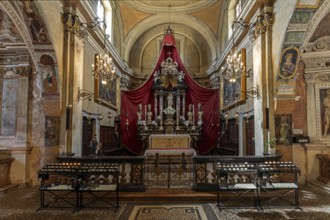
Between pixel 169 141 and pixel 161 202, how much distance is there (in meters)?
5.94

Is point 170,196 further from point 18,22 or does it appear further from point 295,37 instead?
point 18,22

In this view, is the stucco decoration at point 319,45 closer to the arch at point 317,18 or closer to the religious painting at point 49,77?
the arch at point 317,18

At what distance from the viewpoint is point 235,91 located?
993 centimetres

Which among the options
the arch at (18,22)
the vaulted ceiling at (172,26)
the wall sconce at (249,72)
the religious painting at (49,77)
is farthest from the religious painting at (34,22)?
the vaulted ceiling at (172,26)

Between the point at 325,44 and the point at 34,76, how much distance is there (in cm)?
879

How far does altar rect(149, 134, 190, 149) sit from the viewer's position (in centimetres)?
1109

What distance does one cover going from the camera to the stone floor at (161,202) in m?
4.41

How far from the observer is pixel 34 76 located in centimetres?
721

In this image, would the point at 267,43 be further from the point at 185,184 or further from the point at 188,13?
the point at 188,13

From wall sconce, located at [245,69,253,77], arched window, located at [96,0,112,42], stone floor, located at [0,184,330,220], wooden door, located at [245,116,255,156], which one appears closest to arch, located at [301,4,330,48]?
wall sconce, located at [245,69,253,77]

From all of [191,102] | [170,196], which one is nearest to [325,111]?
[170,196]

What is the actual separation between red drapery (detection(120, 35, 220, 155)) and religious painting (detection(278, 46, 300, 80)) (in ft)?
20.2

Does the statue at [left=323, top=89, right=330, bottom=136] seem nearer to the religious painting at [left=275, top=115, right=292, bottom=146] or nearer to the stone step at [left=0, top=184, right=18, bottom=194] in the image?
the religious painting at [left=275, top=115, right=292, bottom=146]

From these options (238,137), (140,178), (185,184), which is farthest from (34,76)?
(238,137)
